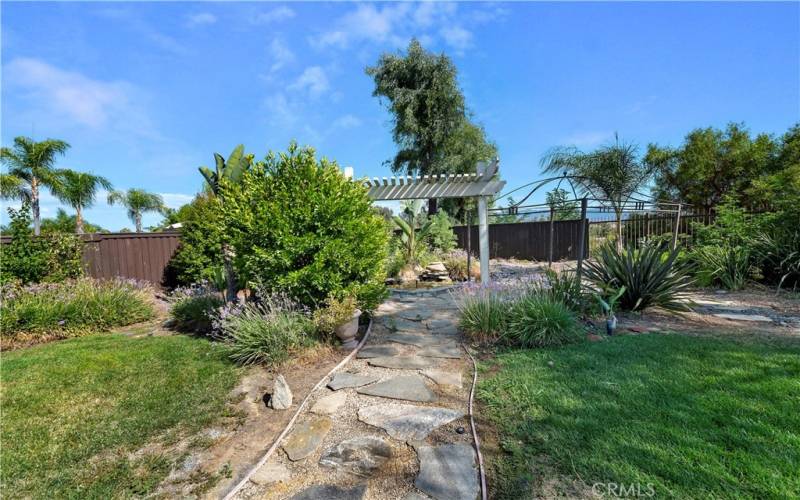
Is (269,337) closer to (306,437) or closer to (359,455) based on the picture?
(306,437)

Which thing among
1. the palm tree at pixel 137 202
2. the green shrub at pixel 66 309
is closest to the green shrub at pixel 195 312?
the green shrub at pixel 66 309

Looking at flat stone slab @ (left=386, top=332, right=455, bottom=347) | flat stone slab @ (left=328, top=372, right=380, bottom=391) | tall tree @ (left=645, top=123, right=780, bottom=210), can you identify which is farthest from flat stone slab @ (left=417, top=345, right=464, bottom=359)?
tall tree @ (left=645, top=123, right=780, bottom=210)

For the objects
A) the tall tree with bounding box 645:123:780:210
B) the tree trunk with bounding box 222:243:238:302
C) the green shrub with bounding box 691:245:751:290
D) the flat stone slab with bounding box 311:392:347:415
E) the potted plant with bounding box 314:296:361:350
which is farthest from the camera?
the tall tree with bounding box 645:123:780:210

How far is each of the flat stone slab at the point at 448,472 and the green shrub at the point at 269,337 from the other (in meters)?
1.89

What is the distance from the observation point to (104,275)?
7.25 m

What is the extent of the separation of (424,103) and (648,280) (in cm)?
1214

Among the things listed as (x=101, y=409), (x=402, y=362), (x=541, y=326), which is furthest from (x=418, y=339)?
(x=101, y=409)

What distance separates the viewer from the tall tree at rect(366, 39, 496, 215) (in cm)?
1395

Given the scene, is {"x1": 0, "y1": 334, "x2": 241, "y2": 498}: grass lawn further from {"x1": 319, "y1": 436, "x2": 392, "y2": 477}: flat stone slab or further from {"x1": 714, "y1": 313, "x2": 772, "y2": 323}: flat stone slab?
{"x1": 714, "y1": 313, "x2": 772, "y2": 323}: flat stone slab

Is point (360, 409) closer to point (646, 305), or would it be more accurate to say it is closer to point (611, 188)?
point (646, 305)

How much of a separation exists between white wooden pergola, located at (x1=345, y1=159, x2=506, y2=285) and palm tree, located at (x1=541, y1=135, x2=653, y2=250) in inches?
74.1

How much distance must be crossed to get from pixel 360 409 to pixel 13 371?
372 cm

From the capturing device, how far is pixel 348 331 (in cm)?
369

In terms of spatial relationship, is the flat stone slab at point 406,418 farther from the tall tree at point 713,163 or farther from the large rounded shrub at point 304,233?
the tall tree at point 713,163
